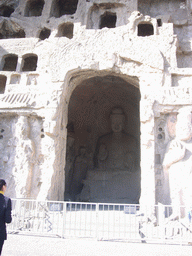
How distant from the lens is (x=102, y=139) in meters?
13.1

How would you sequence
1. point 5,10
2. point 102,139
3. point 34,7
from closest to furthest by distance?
point 34,7 < point 5,10 < point 102,139

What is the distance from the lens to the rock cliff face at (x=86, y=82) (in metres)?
7.78

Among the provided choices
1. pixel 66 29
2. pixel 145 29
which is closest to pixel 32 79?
pixel 66 29

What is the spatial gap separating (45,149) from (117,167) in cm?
482

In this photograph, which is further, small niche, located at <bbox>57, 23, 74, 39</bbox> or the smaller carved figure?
small niche, located at <bbox>57, 23, 74, 39</bbox>

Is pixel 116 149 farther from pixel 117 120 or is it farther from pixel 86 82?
pixel 86 82

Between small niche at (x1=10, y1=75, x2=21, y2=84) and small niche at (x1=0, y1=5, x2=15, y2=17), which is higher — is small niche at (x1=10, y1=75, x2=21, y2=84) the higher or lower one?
the lower one

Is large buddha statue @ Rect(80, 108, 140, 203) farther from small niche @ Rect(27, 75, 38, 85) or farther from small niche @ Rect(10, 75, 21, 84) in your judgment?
small niche @ Rect(10, 75, 21, 84)

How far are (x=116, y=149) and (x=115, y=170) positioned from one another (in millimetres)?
1347

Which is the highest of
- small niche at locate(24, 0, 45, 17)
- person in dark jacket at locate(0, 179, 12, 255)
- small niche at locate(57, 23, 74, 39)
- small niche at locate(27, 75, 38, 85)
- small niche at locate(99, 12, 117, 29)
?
small niche at locate(24, 0, 45, 17)

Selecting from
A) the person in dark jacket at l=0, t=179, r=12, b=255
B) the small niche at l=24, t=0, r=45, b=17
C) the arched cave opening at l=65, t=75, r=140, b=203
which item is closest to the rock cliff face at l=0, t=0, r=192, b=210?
the arched cave opening at l=65, t=75, r=140, b=203

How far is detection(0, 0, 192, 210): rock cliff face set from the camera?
25.5 feet

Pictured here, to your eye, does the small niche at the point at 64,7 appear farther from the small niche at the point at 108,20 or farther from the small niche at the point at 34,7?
the small niche at the point at 108,20

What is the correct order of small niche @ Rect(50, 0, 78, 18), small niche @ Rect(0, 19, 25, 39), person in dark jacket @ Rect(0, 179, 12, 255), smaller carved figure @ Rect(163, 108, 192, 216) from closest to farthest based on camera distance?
person in dark jacket @ Rect(0, 179, 12, 255)
smaller carved figure @ Rect(163, 108, 192, 216)
small niche @ Rect(0, 19, 25, 39)
small niche @ Rect(50, 0, 78, 18)
